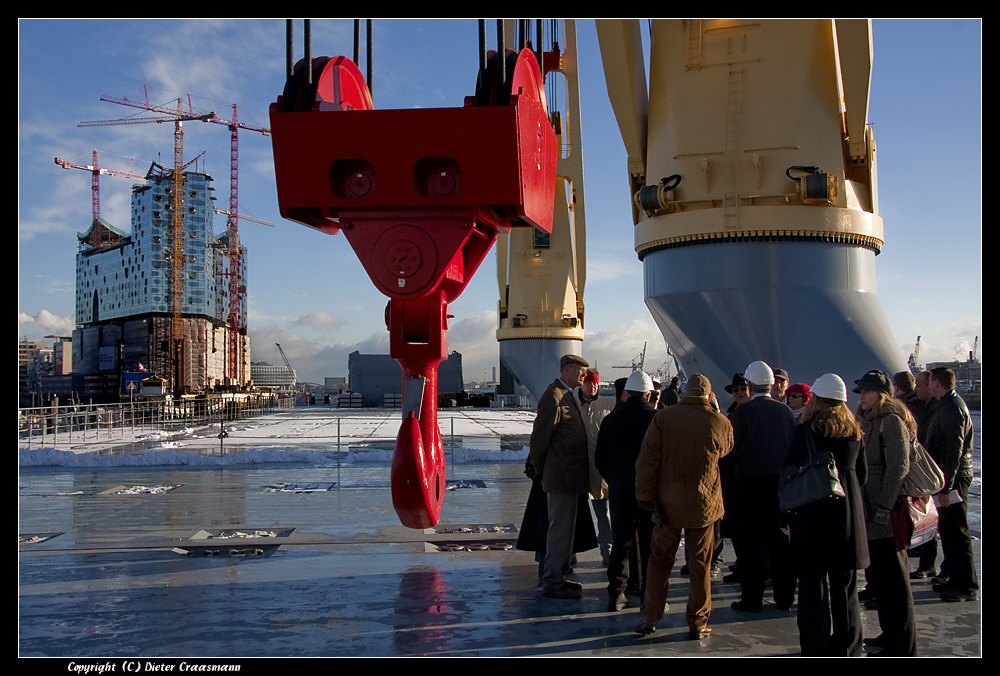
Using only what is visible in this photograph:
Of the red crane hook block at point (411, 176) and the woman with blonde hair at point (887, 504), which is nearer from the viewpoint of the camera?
the red crane hook block at point (411, 176)

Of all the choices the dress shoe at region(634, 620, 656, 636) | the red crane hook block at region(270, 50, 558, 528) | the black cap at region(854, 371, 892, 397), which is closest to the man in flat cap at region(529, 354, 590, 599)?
the dress shoe at region(634, 620, 656, 636)

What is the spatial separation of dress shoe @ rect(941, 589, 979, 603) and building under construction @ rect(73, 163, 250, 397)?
296ft

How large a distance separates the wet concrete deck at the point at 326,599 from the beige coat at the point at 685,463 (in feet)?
2.43

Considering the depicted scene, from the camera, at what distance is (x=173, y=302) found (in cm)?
8869

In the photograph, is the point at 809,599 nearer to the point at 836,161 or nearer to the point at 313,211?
the point at 313,211

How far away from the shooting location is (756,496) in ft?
17.4

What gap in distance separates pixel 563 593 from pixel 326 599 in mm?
1608

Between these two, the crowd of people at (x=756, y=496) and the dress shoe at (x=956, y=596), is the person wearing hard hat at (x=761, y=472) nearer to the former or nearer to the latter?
the crowd of people at (x=756, y=496)

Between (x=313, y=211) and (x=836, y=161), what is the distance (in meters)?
7.06

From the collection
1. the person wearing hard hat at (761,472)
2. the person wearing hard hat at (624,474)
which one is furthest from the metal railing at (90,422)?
the person wearing hard hat at (761,472)

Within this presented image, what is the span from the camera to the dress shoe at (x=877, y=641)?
4.25 metres

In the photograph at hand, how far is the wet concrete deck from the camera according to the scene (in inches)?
168

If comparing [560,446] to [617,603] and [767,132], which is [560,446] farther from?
[767,132]
